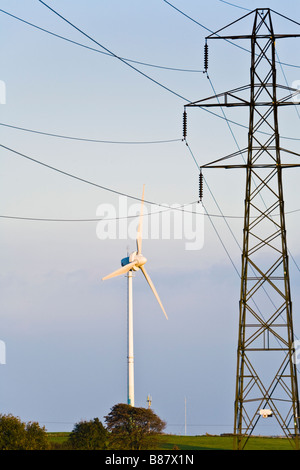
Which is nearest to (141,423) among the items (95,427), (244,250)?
(95,427)

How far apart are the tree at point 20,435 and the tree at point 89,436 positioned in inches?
163

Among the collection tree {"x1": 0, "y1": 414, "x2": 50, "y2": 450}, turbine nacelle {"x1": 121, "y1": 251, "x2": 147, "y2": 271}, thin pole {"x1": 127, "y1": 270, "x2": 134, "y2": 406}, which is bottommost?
tree {"x1": 0, "y1": 414, "x2": 50, "y2": 450}

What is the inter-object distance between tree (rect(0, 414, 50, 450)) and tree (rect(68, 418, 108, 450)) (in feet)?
13.6

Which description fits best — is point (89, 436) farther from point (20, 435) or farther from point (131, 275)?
point (131, 275)

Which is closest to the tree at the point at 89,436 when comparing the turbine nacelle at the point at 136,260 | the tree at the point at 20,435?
the tree at the point at 20,435

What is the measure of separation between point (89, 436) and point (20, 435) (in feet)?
34.7

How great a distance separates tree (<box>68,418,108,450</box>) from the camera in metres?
137

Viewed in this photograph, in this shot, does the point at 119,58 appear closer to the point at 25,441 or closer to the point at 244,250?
the point at 244,250

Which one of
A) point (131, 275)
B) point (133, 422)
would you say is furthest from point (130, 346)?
point (133, 422)

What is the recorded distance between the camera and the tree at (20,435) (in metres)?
131

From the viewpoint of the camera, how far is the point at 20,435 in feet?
436

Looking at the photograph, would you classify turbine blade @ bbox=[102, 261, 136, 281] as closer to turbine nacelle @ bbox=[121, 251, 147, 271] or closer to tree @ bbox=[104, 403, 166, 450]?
turbine nacelle @ bbox=[121, 251, 147, 271]

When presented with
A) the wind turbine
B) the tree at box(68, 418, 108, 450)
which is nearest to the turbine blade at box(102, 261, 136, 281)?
the wind turbine
